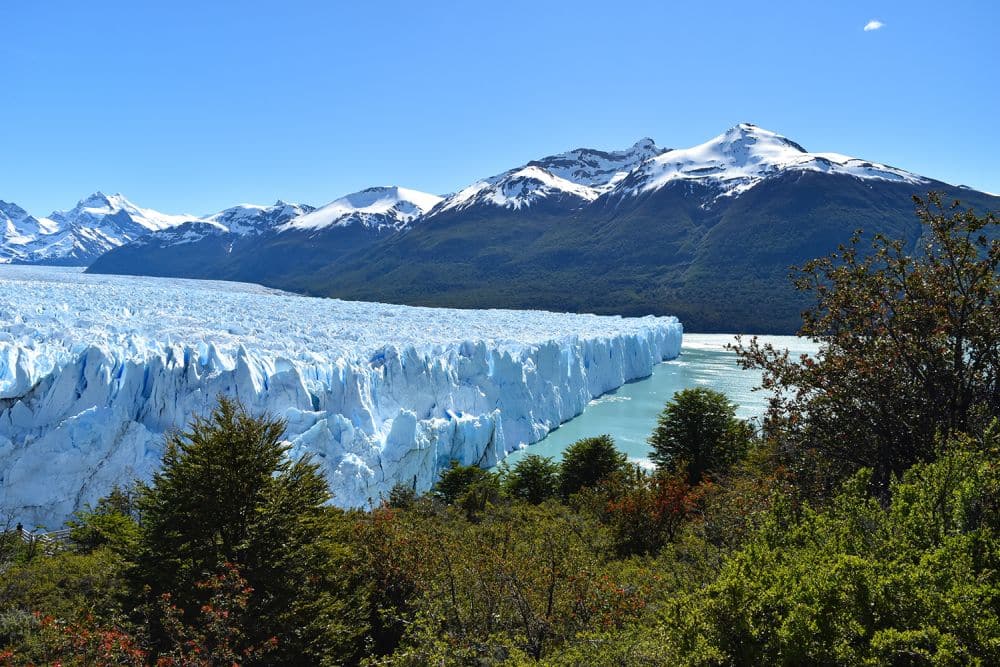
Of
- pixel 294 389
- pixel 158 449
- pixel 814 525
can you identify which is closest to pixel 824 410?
pixel 814 525

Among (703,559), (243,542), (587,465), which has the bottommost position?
(587,465)

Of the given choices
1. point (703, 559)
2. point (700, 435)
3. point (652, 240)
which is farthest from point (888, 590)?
point (652, 240)

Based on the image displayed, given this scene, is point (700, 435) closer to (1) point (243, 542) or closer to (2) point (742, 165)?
(1) point (243, 542)

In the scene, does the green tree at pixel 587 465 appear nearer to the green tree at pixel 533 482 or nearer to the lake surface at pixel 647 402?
the green tree at pixel 533 482

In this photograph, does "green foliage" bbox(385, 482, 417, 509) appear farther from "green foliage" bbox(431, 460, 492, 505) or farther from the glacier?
"green foliage" bbox(431, 460, 492, 505)

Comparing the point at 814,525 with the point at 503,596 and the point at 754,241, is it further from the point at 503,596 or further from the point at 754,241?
the point at 754,241

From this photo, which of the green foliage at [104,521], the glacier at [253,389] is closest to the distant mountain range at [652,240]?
the glacier at [253,389]
